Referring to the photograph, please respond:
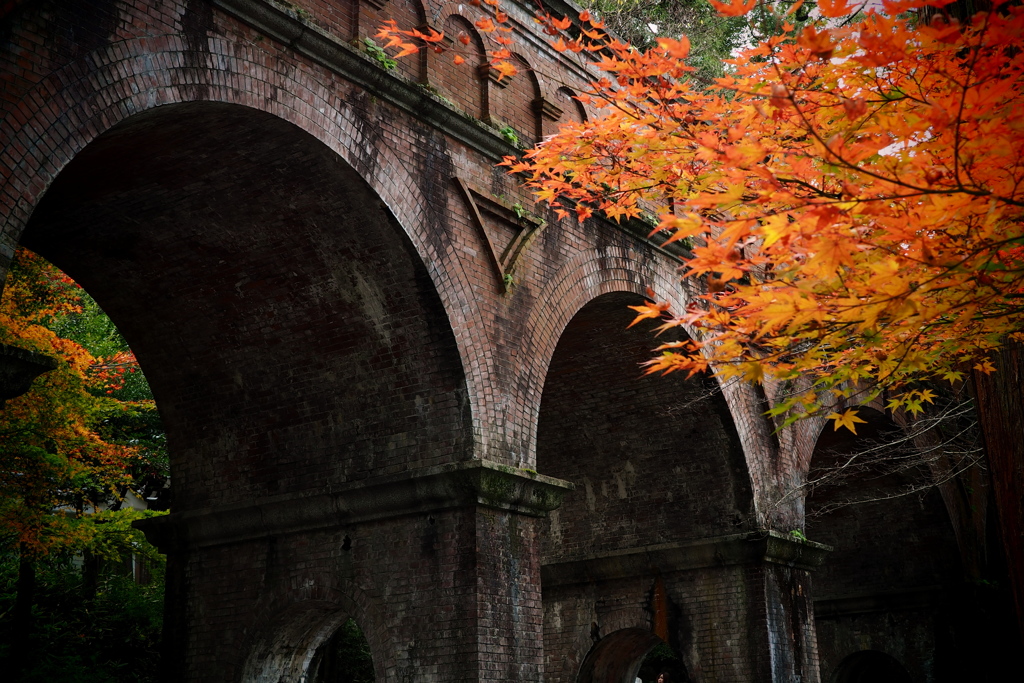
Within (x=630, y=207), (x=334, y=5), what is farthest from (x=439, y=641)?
(x=334, y=5)

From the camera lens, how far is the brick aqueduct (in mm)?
7516

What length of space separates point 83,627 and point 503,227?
1097 centimetres

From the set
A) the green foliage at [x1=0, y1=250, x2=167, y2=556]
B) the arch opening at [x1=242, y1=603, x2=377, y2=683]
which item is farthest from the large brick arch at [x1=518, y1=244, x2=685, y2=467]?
the green foliage at [x1=0, y1=250, x2=167, y2=556]

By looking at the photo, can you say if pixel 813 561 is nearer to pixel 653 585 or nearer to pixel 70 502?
pixel 653 585

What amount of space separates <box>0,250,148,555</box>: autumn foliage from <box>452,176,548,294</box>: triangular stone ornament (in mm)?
5235

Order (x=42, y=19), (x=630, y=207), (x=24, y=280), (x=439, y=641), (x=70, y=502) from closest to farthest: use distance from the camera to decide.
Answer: (x=42, y=19)
(x=630, y=207)
(x=439, y=641)
(x=24, y=280)
(x=70, y=502)

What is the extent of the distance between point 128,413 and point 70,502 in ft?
5.14

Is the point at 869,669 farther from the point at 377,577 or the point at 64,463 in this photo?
the point at 64,463

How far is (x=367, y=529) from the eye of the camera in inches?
355

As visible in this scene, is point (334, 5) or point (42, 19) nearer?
point (42, 19)

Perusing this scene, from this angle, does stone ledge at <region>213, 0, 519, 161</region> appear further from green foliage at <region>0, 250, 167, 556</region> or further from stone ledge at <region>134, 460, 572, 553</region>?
green foliage at <region>0, 250, 167, 556</region>

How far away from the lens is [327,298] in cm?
889

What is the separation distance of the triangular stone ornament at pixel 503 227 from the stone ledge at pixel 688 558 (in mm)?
5040

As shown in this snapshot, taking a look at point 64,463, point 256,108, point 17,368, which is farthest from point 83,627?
point 17,368
